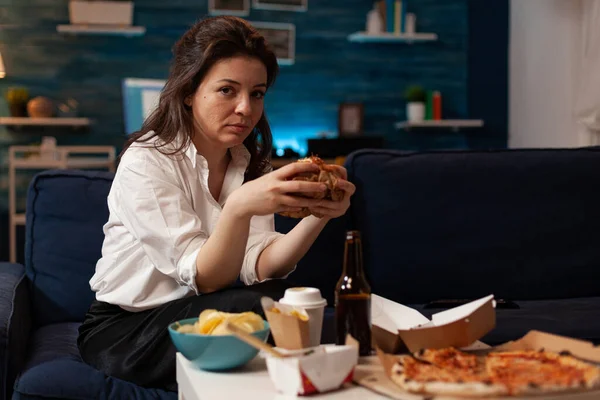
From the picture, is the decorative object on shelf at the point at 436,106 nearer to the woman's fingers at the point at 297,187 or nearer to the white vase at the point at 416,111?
the white vase at the point at 416,111

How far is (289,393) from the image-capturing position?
1039mm

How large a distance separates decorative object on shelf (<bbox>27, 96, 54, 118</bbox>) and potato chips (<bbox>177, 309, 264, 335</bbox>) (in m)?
4.82

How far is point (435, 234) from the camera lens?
7.70 feet

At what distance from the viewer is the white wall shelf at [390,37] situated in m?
6.26

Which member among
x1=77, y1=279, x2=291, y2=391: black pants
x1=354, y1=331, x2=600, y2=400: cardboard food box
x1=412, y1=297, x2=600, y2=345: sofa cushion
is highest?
x1=354, y1=331, x2=600, y2=400: cardboard food box

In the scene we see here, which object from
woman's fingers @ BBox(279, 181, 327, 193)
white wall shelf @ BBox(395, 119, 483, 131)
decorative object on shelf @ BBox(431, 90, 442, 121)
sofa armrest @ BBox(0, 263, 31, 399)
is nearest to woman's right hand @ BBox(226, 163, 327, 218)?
woman's fingers @ BBox(279, 181, 327, 193)

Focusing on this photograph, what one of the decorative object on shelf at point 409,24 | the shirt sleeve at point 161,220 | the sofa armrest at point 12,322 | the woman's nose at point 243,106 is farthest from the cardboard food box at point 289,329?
the decorative object on shelf at point 409,24

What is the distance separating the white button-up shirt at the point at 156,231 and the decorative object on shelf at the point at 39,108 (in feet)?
13.5

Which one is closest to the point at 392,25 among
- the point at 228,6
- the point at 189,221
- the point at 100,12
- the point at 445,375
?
the point at 228,6

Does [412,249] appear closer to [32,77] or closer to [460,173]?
[460,173]

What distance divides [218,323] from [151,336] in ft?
1.44

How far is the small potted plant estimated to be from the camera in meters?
6.32

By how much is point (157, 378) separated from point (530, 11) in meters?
5.41

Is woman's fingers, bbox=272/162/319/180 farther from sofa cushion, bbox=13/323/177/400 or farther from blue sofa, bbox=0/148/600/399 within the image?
blue sofa, bbox=0/148/600/399
